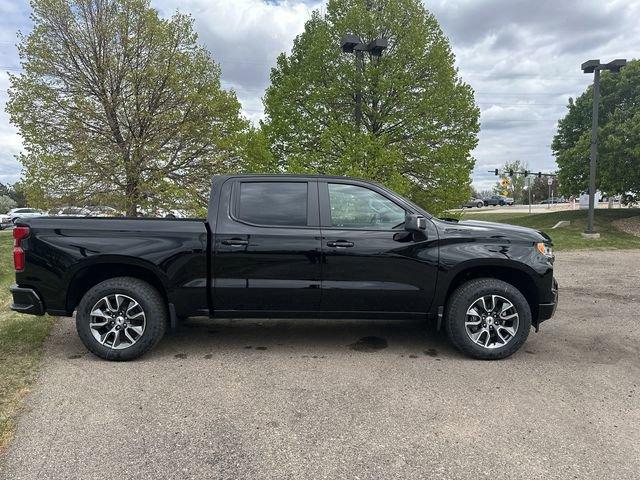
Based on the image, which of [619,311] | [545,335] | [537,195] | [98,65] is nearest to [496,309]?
[545,335]

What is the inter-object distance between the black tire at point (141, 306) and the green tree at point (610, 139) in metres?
19.9

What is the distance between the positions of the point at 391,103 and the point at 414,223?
37.8 ft

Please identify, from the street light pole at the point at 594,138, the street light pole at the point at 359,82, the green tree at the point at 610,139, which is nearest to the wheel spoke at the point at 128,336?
the street light pole at the point at 359,82

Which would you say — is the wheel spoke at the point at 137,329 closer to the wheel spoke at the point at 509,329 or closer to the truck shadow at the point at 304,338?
the truck shadow at the point at 304,338

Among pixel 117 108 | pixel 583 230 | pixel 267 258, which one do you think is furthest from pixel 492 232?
pixel 583 230

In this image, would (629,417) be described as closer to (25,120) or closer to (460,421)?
(460,421)

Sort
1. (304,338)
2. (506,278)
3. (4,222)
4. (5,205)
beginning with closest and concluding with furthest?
1. (506,278)
2. (304,338)
3. (4,222)
4. (5,205)

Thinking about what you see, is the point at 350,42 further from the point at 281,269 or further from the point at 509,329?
the point at 509,329

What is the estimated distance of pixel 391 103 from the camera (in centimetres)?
1491

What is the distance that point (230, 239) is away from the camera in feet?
14.6

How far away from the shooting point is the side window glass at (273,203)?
4551 mm

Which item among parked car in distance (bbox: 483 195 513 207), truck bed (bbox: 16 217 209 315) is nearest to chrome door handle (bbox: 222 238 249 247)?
truck bed (bbox: 16 217 209 315)

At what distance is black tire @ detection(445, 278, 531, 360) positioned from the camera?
448cm

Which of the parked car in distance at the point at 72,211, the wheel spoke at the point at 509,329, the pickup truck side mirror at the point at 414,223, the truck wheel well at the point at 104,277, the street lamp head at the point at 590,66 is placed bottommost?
the wheel spoke at the point at 509,329
